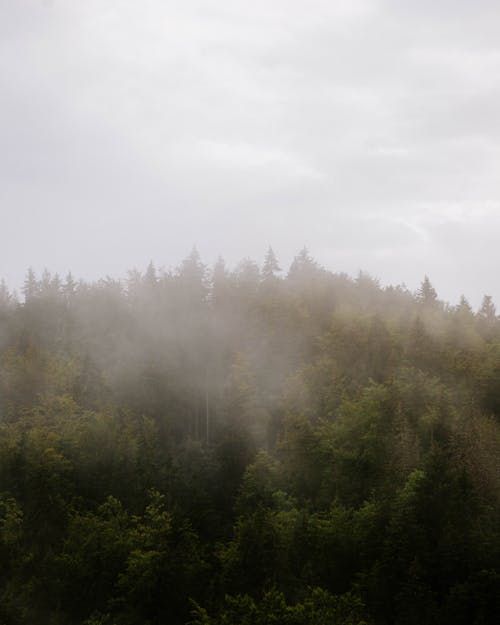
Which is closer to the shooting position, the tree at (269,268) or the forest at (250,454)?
the forest at (250,454)

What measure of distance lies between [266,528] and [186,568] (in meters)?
7.09

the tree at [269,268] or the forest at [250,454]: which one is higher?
the tree at [269,268]

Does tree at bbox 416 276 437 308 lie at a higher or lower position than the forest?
higher

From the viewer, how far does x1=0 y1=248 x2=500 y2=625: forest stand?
48.7m

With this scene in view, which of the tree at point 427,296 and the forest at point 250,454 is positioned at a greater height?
the tree at point 427,296

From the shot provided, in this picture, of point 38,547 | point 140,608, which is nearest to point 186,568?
point 140,608

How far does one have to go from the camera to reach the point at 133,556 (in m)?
54.1

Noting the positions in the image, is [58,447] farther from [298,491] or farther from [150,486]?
[298,491]

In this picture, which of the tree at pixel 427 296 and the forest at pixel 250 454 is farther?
the tree at pixel 427 296

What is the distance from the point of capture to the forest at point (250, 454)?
48.7 metres

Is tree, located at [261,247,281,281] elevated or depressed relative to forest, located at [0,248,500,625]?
elevated

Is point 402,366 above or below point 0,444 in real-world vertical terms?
above

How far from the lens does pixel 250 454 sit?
71875 mm

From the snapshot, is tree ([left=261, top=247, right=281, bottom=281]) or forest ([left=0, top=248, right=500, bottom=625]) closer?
forest ([left=0, top=248, right=500, bottom=625])
